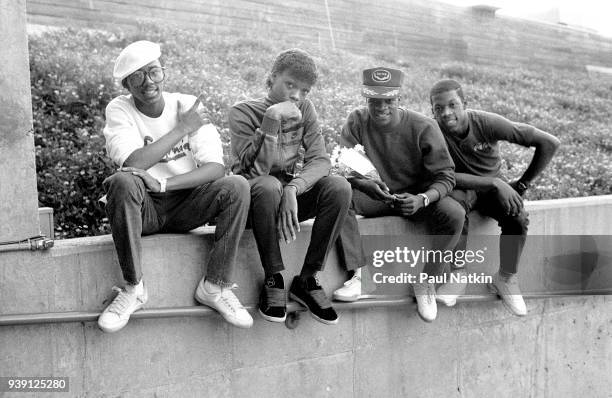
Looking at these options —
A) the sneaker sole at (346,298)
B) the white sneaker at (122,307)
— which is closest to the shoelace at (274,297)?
the sneaker sole at (346,298)

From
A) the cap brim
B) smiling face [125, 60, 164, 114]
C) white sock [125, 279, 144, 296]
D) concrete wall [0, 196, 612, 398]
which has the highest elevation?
smiling face [125, 60, 164, 114]

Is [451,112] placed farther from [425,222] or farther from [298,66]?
[298,66]

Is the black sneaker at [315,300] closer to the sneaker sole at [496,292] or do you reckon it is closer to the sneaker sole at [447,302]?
the sneaker sole at [447,302]

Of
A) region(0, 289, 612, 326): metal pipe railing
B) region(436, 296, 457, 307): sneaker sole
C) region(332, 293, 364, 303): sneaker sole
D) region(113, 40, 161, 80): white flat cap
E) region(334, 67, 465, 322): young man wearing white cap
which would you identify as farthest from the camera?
region(436, 296, 457, 307): sneaker sole

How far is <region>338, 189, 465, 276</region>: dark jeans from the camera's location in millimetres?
3791

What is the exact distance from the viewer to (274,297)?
345 cm

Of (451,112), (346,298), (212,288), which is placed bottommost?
(346,298)

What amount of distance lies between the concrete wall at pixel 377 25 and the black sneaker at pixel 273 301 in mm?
4442

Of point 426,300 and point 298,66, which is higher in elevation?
point 298,66

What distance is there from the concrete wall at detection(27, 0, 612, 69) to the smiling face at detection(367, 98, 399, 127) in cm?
403

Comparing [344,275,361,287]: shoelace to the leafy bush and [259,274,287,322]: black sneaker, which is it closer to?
[259,274,287,322]: black sneaker

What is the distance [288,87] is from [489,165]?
1499 millimetres

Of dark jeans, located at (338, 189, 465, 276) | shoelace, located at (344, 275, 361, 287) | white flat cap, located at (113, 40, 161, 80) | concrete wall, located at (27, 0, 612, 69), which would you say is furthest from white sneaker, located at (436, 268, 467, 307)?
concrete wall, located at (27, 0, 612, 69)

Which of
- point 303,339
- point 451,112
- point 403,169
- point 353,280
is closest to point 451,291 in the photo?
point 353,280
